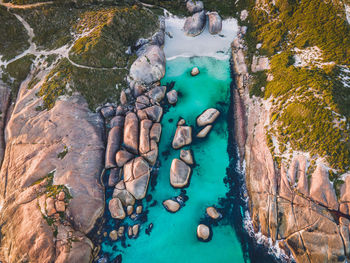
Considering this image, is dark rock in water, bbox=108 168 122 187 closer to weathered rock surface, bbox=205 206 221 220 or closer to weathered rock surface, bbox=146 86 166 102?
weathered rock surface, bbox=146 86 166 102

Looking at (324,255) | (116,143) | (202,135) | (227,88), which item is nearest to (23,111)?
(116,143)

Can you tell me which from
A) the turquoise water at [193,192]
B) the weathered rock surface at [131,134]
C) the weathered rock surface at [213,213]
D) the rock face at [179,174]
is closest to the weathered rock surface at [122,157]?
the weathered rock surface at [131,134]

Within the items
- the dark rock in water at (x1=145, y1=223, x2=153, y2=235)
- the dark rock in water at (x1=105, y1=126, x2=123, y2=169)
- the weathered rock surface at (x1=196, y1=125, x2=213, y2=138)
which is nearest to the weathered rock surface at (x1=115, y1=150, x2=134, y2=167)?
the dark rock in water at (x1=105, y1=126, x2=123, y2=169)

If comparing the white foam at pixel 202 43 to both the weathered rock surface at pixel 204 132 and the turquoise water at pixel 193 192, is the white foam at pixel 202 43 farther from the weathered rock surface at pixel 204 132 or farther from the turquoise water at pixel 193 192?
the weathered rock surface at pixel 204 132

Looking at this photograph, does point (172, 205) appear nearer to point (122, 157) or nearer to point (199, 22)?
point (122, 157)

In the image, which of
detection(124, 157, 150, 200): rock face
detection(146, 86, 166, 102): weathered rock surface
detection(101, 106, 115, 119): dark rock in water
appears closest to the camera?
detection(124, 157, 150, 200): rock face

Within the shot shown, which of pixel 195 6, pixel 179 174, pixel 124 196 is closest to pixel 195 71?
pixel 195 6

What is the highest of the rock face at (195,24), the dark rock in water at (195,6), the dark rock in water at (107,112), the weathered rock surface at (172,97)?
the dark rock in water at (195,6)
